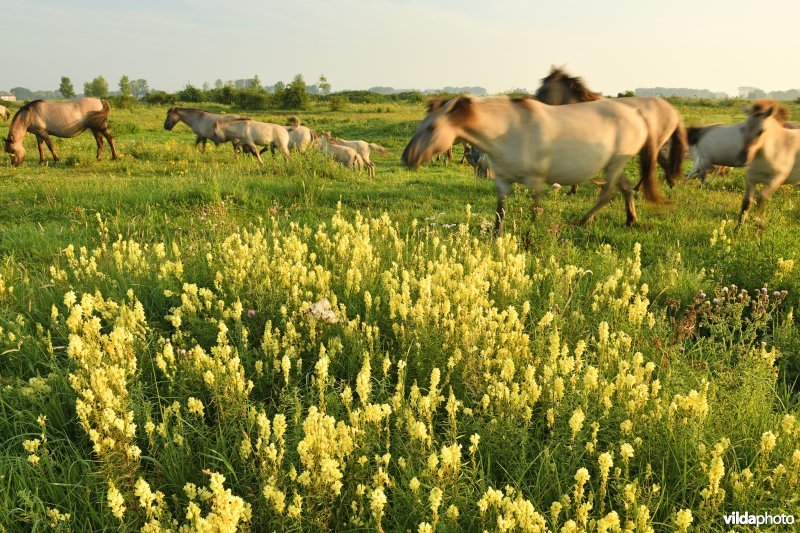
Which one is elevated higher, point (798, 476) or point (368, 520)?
point (798, 476)

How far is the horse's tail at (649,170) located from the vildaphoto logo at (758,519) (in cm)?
582

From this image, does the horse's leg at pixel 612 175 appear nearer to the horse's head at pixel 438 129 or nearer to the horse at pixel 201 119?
the horse's head at pixel 438 129

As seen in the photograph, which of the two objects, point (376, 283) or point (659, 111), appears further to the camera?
point (659, 111)

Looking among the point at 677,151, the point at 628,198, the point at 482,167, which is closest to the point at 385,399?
the point at 628,198

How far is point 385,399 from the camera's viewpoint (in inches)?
126

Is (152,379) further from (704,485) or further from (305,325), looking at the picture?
(704,485)

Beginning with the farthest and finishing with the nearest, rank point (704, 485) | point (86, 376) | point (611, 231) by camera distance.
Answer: point (611, 231) < point (86, 376) < point (704, 485)

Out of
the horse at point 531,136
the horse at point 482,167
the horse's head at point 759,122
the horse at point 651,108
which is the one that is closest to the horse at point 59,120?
the horse at point 482,167

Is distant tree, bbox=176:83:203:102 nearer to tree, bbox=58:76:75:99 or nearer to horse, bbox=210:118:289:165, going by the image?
horse, bbox=210:118:289:165

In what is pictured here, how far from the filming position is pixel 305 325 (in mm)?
3617

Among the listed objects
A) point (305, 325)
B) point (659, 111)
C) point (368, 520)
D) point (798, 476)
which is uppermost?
point (659, 111)

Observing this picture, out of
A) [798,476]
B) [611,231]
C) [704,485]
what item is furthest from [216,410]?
[611,231]

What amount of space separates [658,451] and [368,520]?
1.54m

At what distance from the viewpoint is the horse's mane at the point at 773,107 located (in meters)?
7.96
